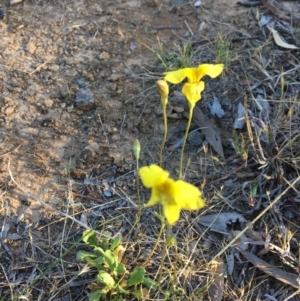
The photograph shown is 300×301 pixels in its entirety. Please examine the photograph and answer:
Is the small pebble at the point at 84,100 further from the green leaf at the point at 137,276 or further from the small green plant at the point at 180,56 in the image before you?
the green leaf at the point at 137,276

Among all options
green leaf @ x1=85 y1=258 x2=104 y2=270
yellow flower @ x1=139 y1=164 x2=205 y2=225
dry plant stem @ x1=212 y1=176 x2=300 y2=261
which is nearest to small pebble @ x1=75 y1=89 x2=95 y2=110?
green leaf @ x1=85 y1=258 x2=104 y2=270

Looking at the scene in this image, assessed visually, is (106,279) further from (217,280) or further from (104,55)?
(104,55)

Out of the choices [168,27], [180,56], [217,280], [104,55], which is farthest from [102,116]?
[217,280]

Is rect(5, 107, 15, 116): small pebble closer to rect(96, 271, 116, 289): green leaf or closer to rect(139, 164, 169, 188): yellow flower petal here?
rect(96, 271, 116, 289): green leaf

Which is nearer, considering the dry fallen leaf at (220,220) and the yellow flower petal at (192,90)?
the yellow flower petal at (192,90)

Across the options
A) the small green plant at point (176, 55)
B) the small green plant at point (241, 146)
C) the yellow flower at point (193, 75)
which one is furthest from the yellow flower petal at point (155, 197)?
the small green plant at point (176, 55)
